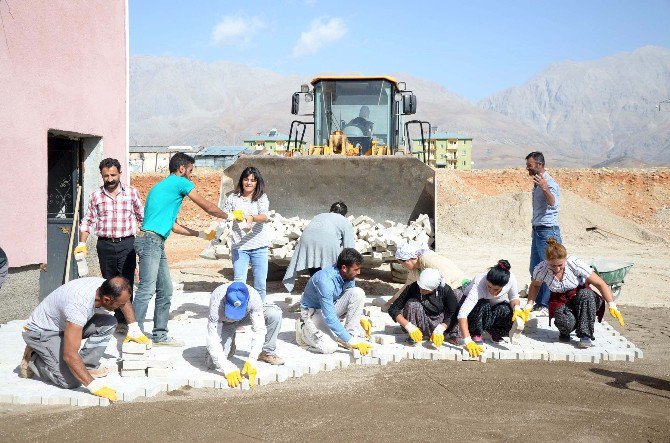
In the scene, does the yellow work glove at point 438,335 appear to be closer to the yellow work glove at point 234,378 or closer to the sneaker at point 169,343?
the yellow work glove at point 234,378

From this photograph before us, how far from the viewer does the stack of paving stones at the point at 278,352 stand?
4.82m

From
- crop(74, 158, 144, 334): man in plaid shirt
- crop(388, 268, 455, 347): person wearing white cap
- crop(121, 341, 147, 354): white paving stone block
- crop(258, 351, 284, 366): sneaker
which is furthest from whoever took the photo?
crop(388, 268, 455, 347): person wearing white cap

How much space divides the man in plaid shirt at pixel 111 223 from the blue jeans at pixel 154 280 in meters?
0.14

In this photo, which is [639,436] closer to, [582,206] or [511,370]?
[511,370]

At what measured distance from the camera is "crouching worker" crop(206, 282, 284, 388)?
4.97m

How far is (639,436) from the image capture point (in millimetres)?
4137

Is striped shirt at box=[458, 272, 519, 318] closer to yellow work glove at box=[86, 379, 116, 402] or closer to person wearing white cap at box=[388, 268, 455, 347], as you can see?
person wearing white cap at box=[388, 268, 455, 347]

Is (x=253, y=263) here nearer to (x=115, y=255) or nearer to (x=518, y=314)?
(x=115, y=255)

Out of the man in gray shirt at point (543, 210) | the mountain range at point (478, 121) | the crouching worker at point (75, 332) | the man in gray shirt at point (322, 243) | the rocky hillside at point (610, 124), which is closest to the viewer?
the crouching worker at point (75, 332)

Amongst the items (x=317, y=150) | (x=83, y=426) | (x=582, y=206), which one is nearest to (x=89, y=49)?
(x=317, y=150)

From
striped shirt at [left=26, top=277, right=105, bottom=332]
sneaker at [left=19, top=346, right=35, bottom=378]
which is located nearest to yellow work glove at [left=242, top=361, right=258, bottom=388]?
striped shirt at [left=26, top=277, right=105, bottom=332]

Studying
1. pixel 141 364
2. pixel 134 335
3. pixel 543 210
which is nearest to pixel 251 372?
pixel 141 364

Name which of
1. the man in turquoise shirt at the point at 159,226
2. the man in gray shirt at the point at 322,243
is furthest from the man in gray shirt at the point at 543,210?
the man in turquoise shirt at the point at 159,226

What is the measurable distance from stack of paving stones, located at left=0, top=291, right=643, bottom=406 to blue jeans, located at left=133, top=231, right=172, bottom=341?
300 mm
